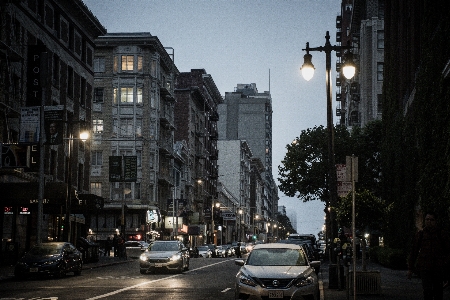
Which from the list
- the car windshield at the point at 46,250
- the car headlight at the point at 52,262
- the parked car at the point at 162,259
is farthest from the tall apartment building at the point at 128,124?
the car headlight at the point at 52,262

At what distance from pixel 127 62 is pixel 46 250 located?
52.1 metres

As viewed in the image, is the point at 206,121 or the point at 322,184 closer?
the point at 322,184

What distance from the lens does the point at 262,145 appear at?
19238 cm

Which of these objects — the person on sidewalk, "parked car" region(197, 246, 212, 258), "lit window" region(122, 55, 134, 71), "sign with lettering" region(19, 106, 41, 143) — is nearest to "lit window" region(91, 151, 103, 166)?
"lit window" region(122, 55, 134, 71)

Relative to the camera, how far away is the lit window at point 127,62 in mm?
81562

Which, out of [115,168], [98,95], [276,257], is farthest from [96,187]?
[276,257]

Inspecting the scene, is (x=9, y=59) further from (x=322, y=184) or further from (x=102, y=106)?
(x=102, y=106)

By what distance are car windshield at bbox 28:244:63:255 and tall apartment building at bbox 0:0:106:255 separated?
4.29m

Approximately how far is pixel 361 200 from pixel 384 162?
815 inches

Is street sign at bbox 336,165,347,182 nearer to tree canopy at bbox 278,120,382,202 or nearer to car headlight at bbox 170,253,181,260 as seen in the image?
car headlight at bbox 170,253,181,260

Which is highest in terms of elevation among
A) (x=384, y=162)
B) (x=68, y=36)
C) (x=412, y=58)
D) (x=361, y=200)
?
(x=68, y=36)

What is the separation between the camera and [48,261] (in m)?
30.7

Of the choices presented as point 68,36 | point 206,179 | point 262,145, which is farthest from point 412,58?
point 262,145

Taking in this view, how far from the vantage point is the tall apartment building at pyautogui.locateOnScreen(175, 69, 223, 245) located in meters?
102
